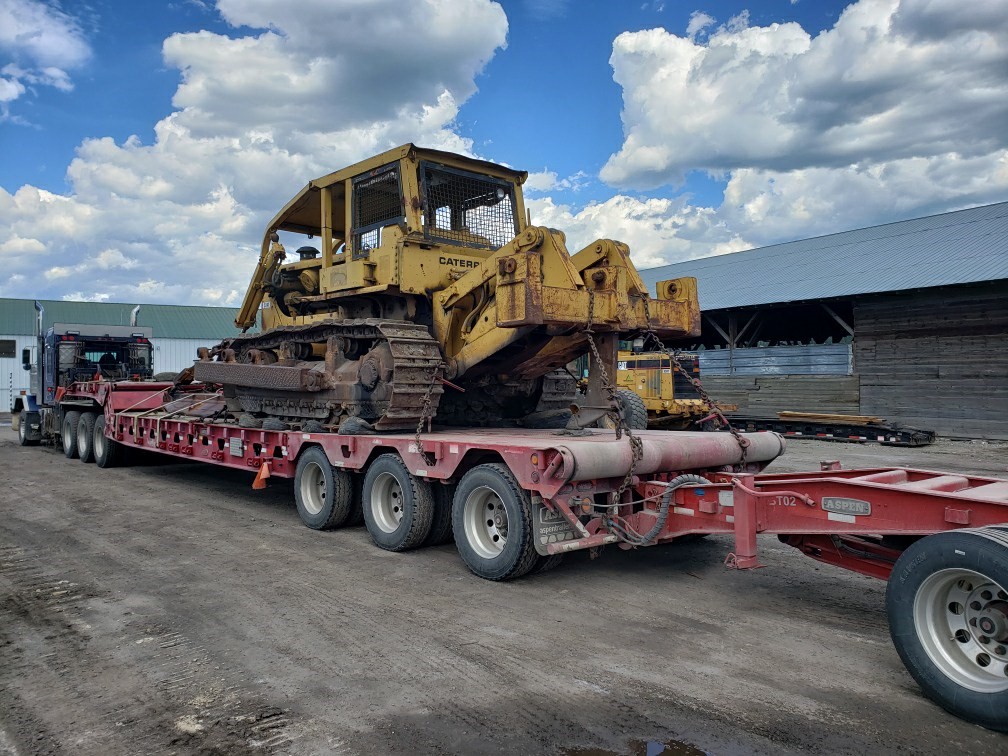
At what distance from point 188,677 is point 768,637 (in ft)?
12.0

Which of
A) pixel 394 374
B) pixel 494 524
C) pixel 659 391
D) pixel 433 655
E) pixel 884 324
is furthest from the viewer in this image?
pixel 884 324

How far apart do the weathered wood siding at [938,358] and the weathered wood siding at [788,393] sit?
0.47m

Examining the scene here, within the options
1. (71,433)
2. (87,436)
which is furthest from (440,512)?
(71,433)

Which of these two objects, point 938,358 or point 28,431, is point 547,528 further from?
point 28,431

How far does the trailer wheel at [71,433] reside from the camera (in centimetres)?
1622

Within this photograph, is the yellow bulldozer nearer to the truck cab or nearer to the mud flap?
the mud flap

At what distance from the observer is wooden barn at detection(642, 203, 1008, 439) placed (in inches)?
747

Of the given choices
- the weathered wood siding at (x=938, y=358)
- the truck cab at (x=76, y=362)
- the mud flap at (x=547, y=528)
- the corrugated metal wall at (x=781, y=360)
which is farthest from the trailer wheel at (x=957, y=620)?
the corrugated metal wall at (x=781, y=360)

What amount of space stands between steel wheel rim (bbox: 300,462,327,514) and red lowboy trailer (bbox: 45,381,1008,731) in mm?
15

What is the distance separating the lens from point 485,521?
6660 millimetres

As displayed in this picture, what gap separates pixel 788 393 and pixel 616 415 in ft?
57.5

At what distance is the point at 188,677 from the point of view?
438 cm

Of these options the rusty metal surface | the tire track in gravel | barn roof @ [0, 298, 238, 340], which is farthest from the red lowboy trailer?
barn roof @ [0, 298, 238, 340]

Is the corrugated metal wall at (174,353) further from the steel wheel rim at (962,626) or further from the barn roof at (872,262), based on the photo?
the steel wheel rim at (962,626)
